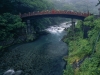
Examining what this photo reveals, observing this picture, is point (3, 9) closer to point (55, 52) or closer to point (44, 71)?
point (55, 52)

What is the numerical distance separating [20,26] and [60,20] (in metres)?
68.0

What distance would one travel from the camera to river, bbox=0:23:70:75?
37.1 metres

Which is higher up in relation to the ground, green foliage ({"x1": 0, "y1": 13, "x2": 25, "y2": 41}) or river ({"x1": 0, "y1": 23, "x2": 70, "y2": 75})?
green foliage ({"x1": 0, "y1": 13, "x2": 25, "y2": 41})

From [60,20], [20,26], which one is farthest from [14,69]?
[60,20]

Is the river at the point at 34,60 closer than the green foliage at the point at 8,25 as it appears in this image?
Yes

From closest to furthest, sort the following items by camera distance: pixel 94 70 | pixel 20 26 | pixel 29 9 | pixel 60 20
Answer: pixel 94 70 → pixel 20 26 → pixel 29 9 → pixel 60 20

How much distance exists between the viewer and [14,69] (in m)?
37.7

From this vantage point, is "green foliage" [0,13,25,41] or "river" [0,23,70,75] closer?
"river" [0,23,70,75]

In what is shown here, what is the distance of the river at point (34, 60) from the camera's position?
37094mm

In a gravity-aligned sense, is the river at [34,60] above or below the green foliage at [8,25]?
below

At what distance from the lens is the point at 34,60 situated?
43906 millimetres

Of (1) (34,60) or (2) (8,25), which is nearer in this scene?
(1) (34,60)

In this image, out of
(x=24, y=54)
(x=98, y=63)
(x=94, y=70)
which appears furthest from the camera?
(x=24, y=54)

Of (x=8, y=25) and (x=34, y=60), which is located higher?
(x=8, y=25)
